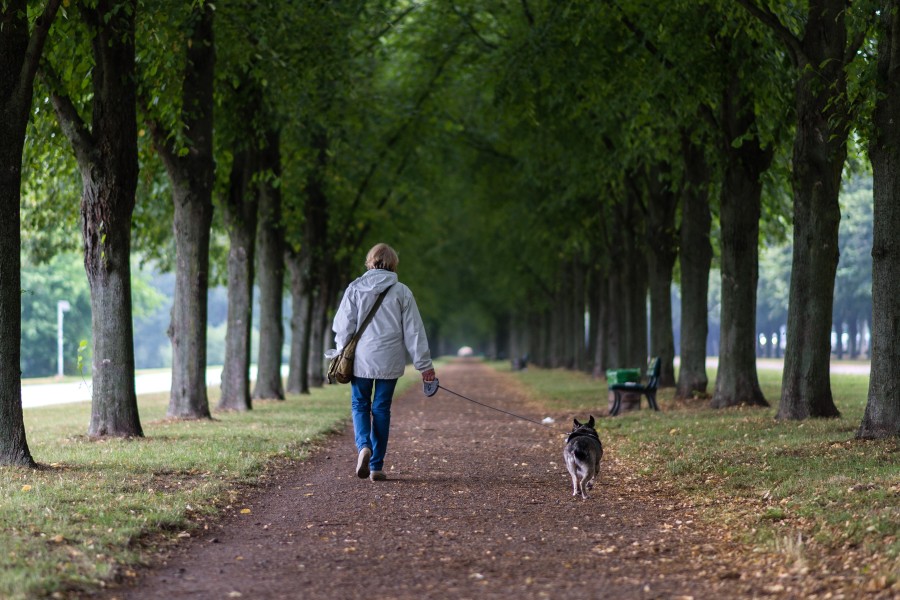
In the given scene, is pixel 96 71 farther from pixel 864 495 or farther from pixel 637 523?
pixel 864 495

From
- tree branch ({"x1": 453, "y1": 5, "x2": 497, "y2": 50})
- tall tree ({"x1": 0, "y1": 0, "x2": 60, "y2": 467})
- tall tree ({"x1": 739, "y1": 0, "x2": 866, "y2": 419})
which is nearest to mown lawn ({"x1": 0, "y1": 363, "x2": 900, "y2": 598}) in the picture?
tall tree ({"x1": 0, "y1": 0, "x2": 60, "y2": 467})

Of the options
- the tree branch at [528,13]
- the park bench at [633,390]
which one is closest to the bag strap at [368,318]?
the park bench at [633,390]

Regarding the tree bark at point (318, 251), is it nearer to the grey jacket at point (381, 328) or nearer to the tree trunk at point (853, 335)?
the grey jacket at point (381, 328)

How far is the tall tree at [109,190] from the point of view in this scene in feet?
45.8

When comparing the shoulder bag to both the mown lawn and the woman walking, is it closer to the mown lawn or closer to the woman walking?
the woman walking

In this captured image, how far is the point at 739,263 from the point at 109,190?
11.0m

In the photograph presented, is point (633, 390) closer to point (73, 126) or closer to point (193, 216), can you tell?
point (193, 216)

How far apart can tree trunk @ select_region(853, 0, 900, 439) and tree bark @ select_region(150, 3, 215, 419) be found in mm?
9814

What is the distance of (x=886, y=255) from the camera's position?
1248 centimetres

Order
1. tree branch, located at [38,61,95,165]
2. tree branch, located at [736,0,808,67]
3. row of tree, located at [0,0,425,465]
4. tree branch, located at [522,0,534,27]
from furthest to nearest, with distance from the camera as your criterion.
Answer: tree branch, located at [522,0,534,27] → tree branch, located at [736,0,808,67] → tree branch, located at [38,61,95,165] → row of tree, located at [0,0,425,465]

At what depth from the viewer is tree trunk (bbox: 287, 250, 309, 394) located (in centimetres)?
3066

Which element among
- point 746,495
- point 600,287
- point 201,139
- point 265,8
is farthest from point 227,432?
point 600,287

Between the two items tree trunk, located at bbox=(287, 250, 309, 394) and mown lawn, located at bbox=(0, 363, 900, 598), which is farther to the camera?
tree trunk, located at bbox=(287, 250, 309, 394)

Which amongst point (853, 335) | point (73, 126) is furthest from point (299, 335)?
point (853, 335)
